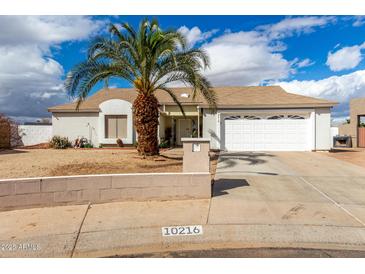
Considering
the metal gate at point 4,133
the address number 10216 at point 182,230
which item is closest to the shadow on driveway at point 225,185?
the address number 10216 at point 182,230

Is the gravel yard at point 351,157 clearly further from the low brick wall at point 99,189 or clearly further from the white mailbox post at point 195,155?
the low brick wall at point 99,189

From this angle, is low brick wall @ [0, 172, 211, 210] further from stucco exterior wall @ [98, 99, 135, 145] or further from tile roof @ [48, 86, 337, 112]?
stucco exterior wall @ [98, 99, 135, 145]

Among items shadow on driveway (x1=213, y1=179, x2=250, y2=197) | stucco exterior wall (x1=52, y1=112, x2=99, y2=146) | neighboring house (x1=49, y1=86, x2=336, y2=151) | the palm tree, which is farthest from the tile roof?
shadow on driveway (x1=213, y1=179, x2=250, y2=197)

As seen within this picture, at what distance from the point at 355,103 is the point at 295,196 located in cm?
2033

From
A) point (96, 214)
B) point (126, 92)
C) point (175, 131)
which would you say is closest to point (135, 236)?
point (96, 214)

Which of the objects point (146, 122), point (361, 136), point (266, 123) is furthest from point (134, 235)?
point (361, 136)

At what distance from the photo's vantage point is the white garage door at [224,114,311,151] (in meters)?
16.3

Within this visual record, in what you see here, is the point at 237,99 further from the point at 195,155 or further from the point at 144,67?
the point at 195,155

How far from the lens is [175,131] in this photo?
20.6 m

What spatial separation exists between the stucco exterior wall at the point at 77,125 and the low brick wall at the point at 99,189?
13038 millimetres

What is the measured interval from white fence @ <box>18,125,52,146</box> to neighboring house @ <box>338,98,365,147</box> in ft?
79.5

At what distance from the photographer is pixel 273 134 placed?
53.7 feet

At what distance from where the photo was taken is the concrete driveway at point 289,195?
5348 mm

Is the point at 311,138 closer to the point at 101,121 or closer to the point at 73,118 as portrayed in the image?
the point at 101,121
